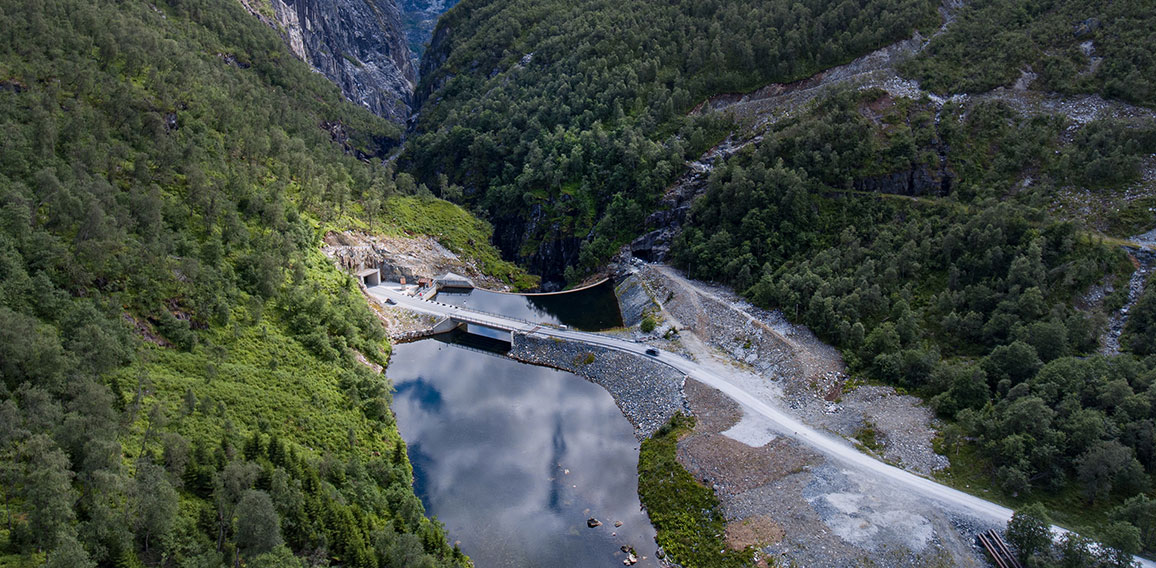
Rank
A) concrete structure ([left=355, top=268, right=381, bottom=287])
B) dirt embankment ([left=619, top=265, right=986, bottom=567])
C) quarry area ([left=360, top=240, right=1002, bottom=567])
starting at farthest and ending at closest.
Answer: concrete structure ([left=355, top=268, right=381, bottom=287]) < quarry area ([left=360, top=240, right=1002, bottom=567]) < dirt embankment ([left=619, top=265, right=986, bottom=567])

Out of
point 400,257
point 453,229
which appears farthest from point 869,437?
point 453,229

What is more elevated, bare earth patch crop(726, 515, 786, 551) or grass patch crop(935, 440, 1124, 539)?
grass patch crop(935, 440, 1124, 539)

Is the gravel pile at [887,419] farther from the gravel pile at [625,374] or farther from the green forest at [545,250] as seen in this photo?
the gravel pile at [625,374]

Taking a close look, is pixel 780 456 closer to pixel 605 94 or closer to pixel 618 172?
pixel 618 172

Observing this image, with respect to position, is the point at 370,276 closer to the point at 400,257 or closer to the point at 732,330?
the point at 400,257

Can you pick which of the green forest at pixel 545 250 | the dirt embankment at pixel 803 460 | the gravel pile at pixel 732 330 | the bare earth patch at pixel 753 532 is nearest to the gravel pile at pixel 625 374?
the dirt embankment at pixel 803 460

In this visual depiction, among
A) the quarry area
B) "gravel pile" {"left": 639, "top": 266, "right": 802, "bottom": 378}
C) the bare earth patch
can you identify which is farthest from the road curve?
the bare earth patch

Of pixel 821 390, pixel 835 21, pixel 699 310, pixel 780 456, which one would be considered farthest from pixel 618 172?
pixel 780 456

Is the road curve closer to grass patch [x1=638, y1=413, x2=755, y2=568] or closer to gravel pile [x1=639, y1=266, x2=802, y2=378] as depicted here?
gravel pile [x1=639, y1=266, x2=802, y2=378]
